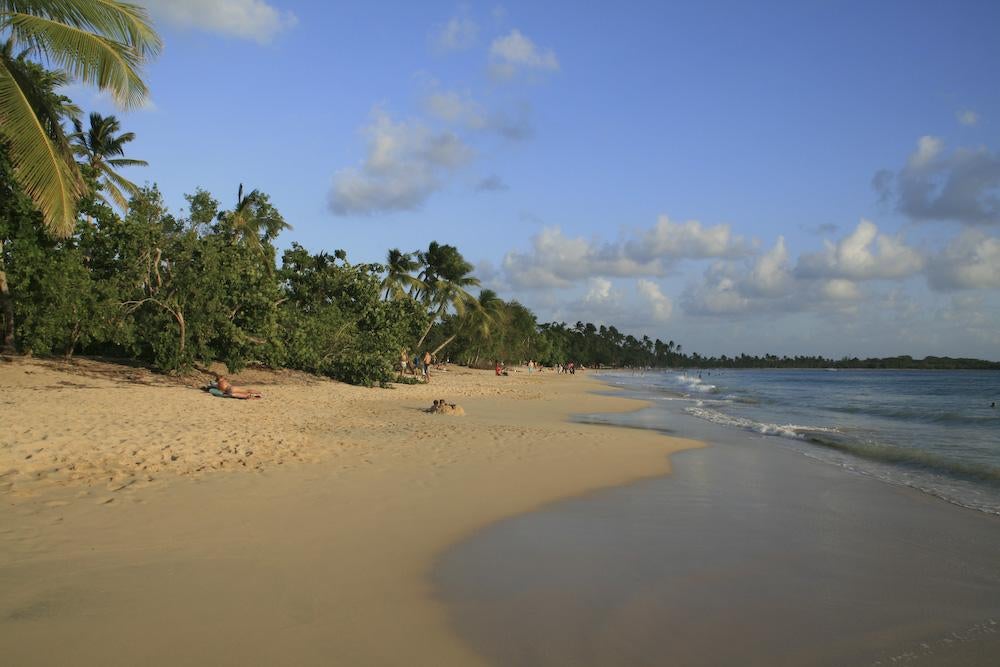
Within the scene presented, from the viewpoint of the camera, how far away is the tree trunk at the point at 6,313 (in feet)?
49.0

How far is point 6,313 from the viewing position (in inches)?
633

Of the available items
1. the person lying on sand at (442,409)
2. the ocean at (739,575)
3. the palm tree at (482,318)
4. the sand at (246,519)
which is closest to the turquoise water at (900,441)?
the ocean at (739,575)

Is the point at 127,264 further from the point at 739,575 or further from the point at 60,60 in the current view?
Result: the point at 739,575

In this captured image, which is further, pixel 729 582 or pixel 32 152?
pixel 32 152

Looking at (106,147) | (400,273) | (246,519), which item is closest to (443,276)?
(400,273)

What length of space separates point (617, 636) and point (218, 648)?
2.31 metres

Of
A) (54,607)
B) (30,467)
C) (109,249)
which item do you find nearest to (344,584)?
(54,607)

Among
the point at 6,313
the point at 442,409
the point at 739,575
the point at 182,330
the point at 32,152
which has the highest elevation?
the point at 32,152

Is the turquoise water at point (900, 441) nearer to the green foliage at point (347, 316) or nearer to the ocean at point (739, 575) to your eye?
the ocean at point (739, 575)

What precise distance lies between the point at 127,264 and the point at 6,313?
129 inches

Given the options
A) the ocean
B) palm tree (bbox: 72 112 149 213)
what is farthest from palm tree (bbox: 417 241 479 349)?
the ocean

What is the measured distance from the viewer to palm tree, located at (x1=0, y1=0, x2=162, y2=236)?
9367 mm

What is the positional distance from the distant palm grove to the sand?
12.7 ft

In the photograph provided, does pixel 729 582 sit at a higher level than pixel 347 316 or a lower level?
lower
